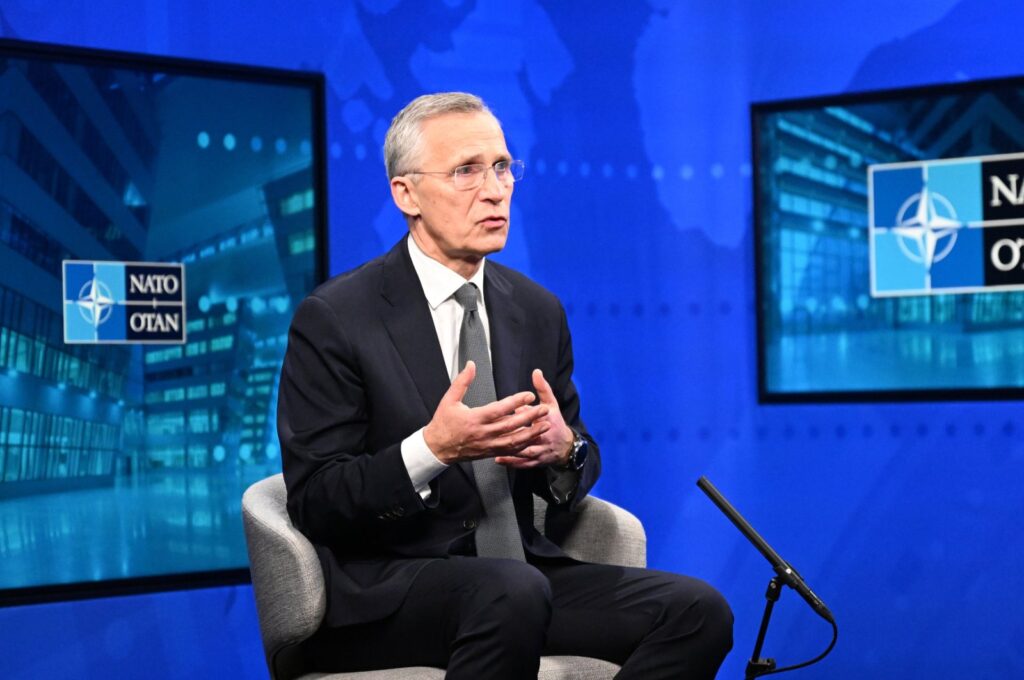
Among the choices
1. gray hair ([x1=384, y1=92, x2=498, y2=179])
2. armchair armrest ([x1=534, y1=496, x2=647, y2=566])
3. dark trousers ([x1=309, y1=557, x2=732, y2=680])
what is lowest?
dark trousers ([x1=309, y1=557, x2=732, y2=680])

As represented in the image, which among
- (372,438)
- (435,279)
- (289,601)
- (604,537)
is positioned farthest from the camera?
(604,537)

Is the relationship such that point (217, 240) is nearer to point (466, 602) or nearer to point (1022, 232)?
point (466, 602)

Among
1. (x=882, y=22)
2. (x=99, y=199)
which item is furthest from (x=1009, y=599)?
(x=99, y=199)

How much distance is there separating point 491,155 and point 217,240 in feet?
4.55

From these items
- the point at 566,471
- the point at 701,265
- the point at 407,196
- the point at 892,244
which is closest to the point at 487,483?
the point at 566,471

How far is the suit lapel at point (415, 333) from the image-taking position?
2584mm

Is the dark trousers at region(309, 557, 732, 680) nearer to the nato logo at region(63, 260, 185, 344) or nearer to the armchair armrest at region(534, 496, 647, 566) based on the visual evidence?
the armchair armrest at region(534, 496, 647, 566)

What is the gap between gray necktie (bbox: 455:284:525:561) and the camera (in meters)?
2.58

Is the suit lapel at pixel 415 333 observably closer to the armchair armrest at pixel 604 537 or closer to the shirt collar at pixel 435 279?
the shirt collar at pixel 435 279

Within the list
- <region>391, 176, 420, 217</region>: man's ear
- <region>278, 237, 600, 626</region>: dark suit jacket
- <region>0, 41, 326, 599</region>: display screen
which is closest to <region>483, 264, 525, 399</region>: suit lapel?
<region>278, 237, 600, 626</region>: dark suit jacket

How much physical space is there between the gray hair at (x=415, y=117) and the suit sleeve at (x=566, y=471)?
0.47 m

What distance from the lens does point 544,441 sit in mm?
2471

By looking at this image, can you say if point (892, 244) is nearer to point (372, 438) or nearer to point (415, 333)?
point (415, 333)

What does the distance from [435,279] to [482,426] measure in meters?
0.50
